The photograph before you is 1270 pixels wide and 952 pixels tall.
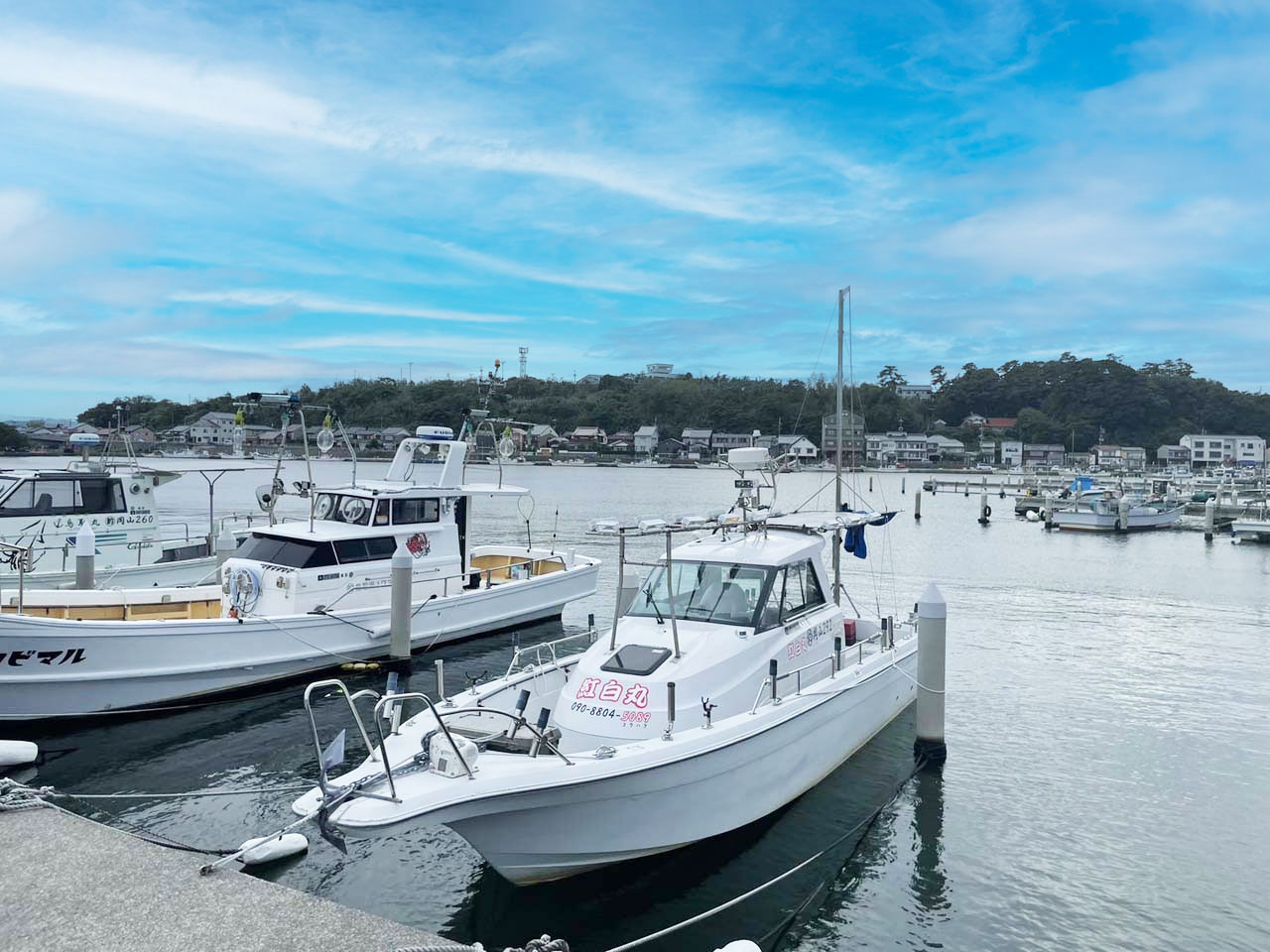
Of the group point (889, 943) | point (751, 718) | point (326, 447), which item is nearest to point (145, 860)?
point (751, 718)

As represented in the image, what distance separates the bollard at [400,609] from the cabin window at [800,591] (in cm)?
729

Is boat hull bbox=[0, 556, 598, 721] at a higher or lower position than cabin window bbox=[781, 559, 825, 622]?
lower

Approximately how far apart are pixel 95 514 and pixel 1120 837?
810 inches

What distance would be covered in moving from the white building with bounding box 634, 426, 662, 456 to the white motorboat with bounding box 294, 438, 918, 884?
136 metres

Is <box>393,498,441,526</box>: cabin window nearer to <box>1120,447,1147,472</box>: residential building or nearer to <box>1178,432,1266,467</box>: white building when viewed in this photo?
<box>1120,447,1147,472</box>: residential building

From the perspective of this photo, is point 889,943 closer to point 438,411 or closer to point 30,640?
point 30,640

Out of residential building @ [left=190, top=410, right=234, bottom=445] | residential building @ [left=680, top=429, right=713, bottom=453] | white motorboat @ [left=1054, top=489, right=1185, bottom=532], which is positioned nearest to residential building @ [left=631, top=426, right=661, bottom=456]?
residential building @ [left=680, top=429, right=713, bottom=453]

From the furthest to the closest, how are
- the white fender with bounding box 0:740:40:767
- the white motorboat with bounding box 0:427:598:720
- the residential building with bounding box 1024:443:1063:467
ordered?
the residential building with bounding box 1024:443:1063:467 < the white motorboat with bounding box 0:427:598:720 < the white fender with bounding box 0:740:40:767

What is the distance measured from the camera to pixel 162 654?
12.8m

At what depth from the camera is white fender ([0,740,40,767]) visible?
9.76 m

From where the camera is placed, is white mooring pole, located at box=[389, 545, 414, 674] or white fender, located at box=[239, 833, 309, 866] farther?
white mooring pole, located at box=[389, 545, 414, 674]

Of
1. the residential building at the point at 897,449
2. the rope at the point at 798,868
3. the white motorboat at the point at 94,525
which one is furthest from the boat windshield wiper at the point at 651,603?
the residential building at the point at 897,449

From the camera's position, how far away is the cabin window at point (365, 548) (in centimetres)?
1541

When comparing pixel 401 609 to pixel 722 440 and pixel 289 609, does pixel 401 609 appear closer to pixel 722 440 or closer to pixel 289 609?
pixel 289 609
